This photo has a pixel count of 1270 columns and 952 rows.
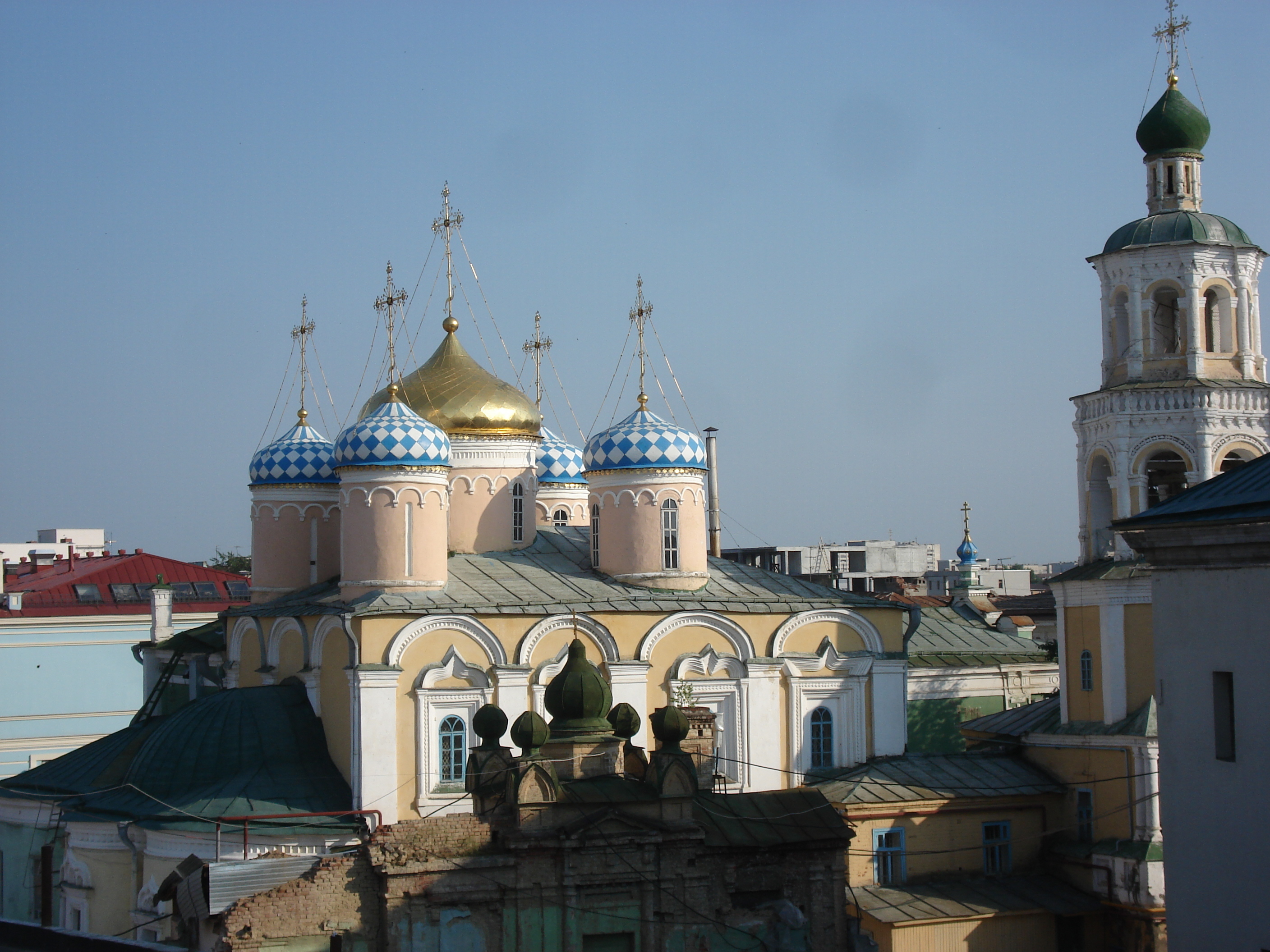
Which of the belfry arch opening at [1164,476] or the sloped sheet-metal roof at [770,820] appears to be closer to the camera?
the sloped sheet-metal roof at [770,820]

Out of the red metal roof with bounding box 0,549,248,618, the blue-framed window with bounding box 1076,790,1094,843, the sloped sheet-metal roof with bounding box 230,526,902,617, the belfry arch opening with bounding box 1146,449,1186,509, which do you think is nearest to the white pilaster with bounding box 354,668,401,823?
the sloped sheet-metal roof with bounding box 230,526,902,617

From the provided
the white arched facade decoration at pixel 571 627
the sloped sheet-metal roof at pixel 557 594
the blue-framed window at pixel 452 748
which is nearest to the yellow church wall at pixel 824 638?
the sloped sheet-metal roof at pixel 557 594

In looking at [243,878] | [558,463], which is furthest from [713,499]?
[243,878]

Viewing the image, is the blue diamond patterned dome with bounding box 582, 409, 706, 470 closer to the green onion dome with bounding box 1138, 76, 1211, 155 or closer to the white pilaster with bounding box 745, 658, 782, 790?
the white pilaster with bounding box 745, 658, 782, 790

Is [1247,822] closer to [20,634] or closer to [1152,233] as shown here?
[1152,233]

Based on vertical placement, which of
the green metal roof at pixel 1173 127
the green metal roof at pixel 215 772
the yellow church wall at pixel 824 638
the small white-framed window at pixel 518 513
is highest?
the green metal roof at pixel 1173 127

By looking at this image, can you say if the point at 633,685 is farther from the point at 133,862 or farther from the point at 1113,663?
the point at 133,862

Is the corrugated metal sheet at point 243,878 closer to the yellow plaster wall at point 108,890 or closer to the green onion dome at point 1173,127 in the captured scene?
the yellow plaster wall at point 108,890

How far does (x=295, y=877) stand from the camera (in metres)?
14.1

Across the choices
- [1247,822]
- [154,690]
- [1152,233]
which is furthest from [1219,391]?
[154,690]

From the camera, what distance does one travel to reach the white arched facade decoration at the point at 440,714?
19.6 metres

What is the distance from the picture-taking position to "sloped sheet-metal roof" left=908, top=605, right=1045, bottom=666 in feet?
94.7

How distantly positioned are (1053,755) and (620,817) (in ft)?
30.4

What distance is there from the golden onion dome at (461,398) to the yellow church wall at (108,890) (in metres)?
7.98
